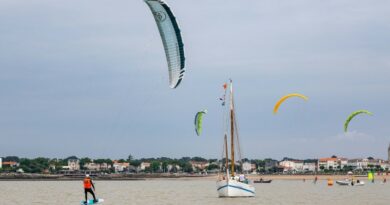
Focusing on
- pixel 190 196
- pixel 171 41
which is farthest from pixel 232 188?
pixel 171 41

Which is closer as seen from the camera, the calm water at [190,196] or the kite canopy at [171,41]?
the kite canopy at [171,41]

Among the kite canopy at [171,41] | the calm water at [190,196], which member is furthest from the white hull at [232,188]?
the kite canopy at [171,41]

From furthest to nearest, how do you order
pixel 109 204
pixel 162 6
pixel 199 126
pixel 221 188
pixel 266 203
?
pixel 199 126 < pixel 221 188 < pixel 266 203 < pixel 109 204 < pixel 162 6

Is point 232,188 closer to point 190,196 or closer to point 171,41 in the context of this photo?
point 190,196

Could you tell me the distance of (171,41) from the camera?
31281mm

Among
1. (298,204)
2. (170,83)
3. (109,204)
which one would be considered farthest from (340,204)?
(170,83)

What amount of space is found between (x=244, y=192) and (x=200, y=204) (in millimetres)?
5015

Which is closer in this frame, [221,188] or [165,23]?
[165,23]

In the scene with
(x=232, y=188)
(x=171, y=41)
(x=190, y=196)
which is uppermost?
(x=171, y=41)

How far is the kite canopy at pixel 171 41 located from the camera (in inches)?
1215

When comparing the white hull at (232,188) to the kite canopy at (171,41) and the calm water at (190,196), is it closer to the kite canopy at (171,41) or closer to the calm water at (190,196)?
the calm water at (190,196)

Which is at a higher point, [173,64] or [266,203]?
[173,64]

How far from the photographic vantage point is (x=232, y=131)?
161 ft

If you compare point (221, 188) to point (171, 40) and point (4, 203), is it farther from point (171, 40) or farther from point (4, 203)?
point (171, 40)
